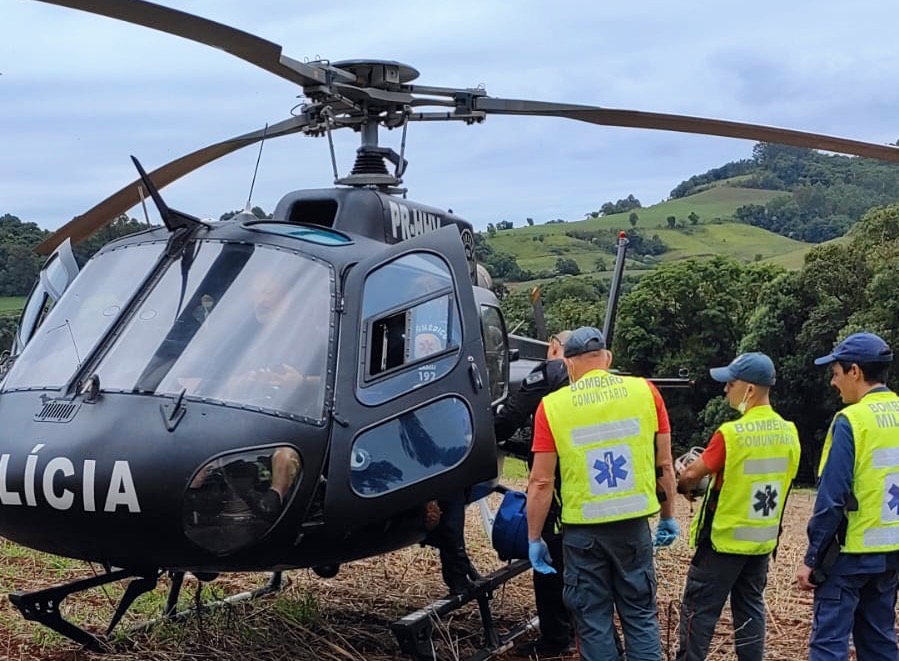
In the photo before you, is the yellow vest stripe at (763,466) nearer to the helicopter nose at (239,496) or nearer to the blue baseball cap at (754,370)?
the blue baseball cap at (754,370)

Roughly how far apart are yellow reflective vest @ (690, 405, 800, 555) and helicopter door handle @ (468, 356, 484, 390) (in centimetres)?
117

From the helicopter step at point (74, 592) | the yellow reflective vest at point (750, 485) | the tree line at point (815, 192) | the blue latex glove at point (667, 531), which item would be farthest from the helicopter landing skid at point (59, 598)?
the tree line at point (815, 192)

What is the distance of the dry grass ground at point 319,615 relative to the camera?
5422 mm

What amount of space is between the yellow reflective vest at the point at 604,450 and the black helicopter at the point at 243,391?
45 cm

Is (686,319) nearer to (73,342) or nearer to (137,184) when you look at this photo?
(137,184)

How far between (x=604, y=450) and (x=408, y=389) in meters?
0.93

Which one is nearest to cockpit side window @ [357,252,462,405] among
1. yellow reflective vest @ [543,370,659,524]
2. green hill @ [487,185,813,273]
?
yellow reflective vest @ [543,370,659,524]

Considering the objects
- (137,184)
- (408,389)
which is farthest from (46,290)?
(408,389)

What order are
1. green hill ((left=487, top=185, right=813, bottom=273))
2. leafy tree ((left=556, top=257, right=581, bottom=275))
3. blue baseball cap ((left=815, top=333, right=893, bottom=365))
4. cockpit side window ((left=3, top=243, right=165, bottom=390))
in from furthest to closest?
green hill ((left=487, top=185, right=813, bottom=273)) → leafy tree ((left=556, top=257, right=581, bottom=275)) → blue baseball cap ((left=815, top=333, right=893, bottom=365)) → cockpit side window ((left=3, top=243, right=165, bottom=390))

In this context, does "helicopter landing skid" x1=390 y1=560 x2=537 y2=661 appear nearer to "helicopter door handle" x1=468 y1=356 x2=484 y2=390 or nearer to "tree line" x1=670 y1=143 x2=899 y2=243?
"helicopter door handle" x1=468 y1=356 x2=484 y2=390

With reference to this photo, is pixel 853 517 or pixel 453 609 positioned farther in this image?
pixel 453 609

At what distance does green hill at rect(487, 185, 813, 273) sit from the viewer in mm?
80062

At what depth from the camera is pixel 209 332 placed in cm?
416

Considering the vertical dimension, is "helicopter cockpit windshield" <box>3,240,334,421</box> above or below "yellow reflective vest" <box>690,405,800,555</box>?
above
